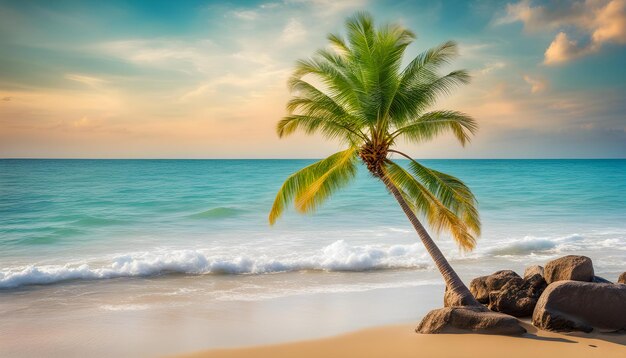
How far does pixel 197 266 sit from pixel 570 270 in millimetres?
11728

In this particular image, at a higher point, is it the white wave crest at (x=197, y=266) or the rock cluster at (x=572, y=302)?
the rock cluster at (x=572, y=302)

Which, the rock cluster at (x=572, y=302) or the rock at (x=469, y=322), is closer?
the rock at (x=469, y=322)

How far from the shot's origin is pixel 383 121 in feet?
38.5

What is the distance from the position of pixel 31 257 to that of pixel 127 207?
16.7 m

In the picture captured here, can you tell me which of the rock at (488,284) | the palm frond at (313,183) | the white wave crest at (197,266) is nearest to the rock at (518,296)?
the rock at (488,284)

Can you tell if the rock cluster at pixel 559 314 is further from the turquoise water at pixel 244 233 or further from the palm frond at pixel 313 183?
the turquoise water at pixel 244 233

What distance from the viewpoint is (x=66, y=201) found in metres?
38.9

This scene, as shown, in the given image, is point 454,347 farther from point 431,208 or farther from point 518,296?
point 431,208

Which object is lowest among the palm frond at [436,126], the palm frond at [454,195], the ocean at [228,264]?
the ocean at [228,264]

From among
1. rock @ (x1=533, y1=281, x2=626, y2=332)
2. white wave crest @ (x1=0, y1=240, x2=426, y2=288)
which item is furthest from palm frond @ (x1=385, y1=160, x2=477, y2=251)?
white wave crest @ (x1=0, y1=240, x2=426, y2=288)

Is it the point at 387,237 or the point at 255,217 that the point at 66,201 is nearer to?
the point at 255,217

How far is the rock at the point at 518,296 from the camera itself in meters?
10.9

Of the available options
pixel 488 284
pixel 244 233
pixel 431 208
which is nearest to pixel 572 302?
pixel 488 284

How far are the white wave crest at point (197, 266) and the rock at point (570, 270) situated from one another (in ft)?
22.7
